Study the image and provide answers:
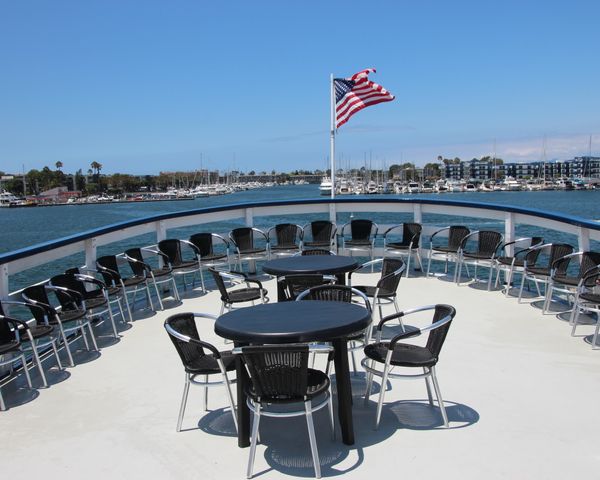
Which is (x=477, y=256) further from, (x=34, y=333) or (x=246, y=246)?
(x=34, y=333)

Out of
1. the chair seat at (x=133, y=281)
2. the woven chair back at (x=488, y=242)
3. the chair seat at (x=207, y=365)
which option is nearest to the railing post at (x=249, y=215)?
the chair seat at (x=133, y=281)

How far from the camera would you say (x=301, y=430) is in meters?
3.18

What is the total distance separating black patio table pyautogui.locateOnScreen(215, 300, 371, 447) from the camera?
2.79m

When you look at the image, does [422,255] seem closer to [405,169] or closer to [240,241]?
[240,241]

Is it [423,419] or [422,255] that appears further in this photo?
[422,255]

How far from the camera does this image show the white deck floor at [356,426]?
276cm

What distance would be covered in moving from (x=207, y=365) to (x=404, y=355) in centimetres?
120

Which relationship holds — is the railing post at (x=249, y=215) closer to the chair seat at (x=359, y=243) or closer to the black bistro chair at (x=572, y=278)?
the chair seat at (x=359, y=243)

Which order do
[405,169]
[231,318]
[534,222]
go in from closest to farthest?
1. [231,318]
2. [534,222]
3. [405,169]

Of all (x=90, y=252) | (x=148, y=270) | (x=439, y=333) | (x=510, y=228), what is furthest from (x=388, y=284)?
(x=90, y=252)

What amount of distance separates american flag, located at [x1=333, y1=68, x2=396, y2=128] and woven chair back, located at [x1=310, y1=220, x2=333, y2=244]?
2.81 metres

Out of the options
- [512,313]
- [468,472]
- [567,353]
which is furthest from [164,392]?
[512,313]

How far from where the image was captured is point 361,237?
8.10m

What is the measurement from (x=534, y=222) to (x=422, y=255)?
1746 millimetres
